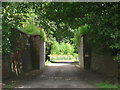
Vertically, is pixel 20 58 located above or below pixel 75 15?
below

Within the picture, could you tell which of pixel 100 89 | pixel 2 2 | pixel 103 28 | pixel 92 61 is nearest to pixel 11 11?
pixel 2 2

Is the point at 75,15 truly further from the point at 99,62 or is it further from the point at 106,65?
the point at 99,62

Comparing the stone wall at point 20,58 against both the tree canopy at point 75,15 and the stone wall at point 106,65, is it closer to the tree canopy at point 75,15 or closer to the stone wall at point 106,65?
the tree canopy at point 75,15

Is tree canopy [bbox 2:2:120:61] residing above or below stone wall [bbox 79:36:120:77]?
above

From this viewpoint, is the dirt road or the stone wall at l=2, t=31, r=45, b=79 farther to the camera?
the stone wall at l=2, t=31, r=45, b=79

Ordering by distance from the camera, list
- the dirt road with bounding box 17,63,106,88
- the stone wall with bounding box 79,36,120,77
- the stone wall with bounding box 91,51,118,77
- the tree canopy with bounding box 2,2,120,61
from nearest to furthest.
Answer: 1. the tree canopy with bounding box 2,2,120,61
2. the dirt road with bounding box 17,63,106,88
3. the stone wall with bounding box 91,51,118,77
4. the stone wall with bounding box 79,36,120,77

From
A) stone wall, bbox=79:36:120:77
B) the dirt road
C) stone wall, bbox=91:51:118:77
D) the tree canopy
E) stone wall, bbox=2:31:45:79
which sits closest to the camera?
the tree canopy

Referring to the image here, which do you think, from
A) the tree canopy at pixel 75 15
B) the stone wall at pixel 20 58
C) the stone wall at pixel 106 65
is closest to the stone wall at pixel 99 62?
the stone wall at pixel 106 65

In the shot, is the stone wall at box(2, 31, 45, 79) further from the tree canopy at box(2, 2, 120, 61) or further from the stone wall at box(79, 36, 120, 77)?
the stone wall at box(79, 36, 120, 77)

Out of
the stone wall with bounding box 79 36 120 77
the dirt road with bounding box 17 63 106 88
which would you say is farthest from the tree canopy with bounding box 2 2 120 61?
the stone wall with bounding box 79 36 120 77

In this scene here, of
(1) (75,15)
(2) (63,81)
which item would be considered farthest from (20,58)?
(1) (75,15)

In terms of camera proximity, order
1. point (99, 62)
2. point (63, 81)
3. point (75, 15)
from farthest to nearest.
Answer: point (99, 62) → point (63, 81) → point (75, 15)

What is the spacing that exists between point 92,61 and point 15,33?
9.36 metres

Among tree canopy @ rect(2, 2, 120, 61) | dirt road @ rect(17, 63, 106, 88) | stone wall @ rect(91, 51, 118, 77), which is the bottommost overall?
dirt road @ rect(17, 63, 106, 88)
